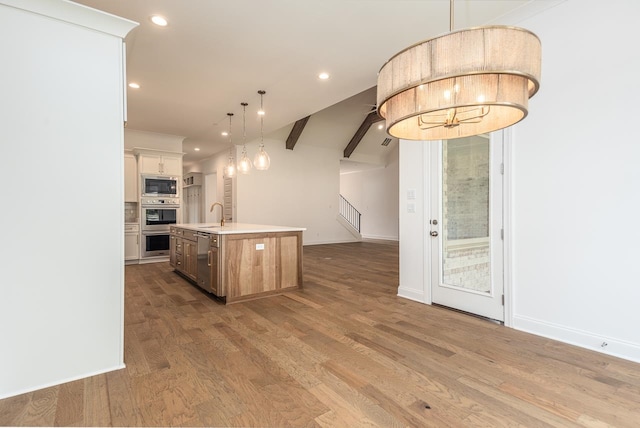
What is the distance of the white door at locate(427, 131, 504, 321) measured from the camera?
317 centimetres

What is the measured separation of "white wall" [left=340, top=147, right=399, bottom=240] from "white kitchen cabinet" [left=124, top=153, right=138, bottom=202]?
8224 millimetres

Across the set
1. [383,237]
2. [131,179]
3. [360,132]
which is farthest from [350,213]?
[131,179]

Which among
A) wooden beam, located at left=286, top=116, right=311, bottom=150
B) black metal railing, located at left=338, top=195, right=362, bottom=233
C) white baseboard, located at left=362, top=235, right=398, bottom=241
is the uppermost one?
wooden beam, located at left=286, top=116, right=311, bottom=150

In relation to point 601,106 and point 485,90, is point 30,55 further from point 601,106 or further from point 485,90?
point 601,106

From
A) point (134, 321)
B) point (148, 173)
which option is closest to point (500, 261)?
point (134, 321)

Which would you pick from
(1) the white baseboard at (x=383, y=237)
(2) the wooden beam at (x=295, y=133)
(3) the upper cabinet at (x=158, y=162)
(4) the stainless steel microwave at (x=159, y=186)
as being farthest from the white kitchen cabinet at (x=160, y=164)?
(1) the white baseboard at (x=383, y=237)

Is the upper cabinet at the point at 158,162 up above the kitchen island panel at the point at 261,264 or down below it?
above

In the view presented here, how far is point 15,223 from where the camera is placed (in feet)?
6.36

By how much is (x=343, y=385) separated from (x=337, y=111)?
809 cm

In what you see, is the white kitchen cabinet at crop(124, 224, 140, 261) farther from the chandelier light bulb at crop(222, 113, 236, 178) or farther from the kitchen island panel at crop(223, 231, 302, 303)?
the kitchen island panel at crop(223, 231, 302, 303)

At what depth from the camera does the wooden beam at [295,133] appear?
834cm

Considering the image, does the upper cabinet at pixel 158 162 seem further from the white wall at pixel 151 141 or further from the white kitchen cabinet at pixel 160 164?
the white wall at pixel 151 141

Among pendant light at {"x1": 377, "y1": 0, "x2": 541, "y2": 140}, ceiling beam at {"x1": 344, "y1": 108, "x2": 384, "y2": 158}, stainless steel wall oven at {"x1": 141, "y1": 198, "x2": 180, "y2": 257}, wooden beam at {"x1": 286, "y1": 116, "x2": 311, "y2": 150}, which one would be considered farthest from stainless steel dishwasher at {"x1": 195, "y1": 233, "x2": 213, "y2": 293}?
ceiling beam at {"x1": 344, "y1": 108, "x2": 384, "y2": 158}

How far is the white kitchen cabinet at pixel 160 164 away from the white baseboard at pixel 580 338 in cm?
704
